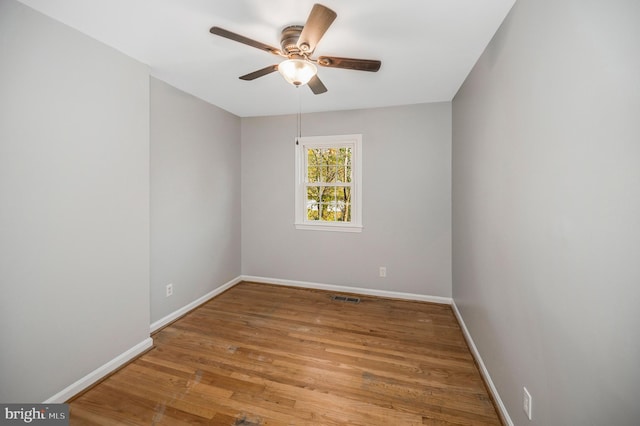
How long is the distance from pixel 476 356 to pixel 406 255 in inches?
57.6

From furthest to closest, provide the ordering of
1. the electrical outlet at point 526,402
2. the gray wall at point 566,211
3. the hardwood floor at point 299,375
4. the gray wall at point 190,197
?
the gray wall at point 190,197 → the hardwood floor at point 299,375 → the electrical outlet at point 526,402 → the gray wall at point 566,211

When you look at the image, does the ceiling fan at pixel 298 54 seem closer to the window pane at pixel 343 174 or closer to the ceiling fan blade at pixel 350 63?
the ceiling fan blade at pixel 350 63

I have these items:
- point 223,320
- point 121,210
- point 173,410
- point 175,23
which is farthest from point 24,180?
point 223,320

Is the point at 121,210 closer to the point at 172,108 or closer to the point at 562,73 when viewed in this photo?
the point at 172,108

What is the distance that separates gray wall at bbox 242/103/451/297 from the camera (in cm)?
342

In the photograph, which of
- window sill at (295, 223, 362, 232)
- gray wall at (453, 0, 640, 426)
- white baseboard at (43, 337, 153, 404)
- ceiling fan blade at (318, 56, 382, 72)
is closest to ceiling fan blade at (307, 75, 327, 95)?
ceiling fan blade at (318, 56, 382, 72)

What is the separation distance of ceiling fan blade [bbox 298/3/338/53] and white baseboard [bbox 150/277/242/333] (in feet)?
9.64

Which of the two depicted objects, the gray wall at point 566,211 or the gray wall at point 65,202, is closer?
the gray wall at point 566,211

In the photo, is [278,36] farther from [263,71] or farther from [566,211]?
[566,211]

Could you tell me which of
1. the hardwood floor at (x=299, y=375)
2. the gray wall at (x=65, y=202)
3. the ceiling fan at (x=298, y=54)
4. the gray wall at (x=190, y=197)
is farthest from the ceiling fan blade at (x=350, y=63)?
the hardwood floor at (x=299, y=375)

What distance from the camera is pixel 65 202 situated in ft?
5.94

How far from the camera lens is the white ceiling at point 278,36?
162cm

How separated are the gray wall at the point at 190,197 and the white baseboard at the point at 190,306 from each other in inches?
2.1

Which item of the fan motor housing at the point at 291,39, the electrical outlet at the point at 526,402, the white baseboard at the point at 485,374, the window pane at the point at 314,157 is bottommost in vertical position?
the white baseboard at the point at 485,374
